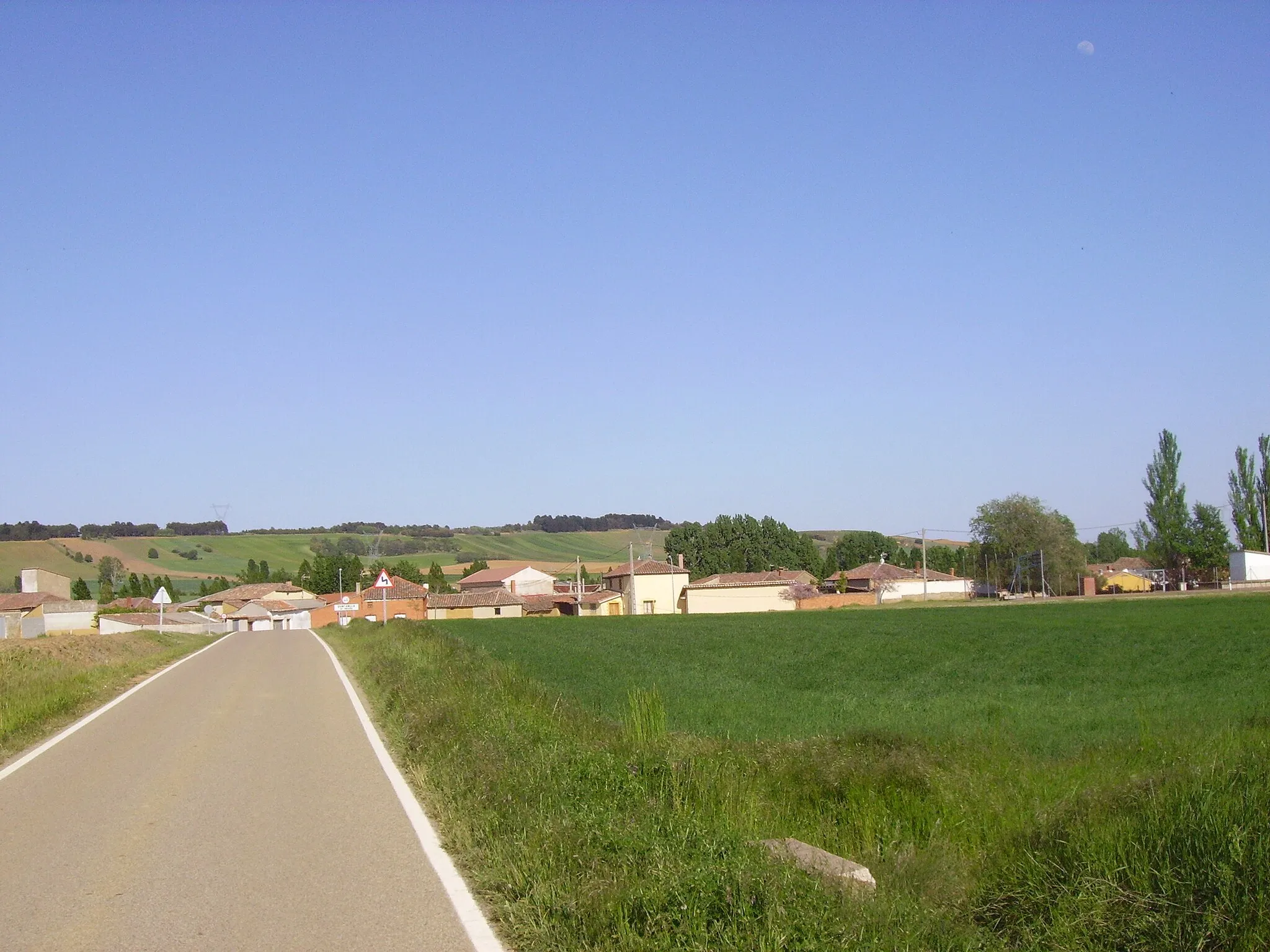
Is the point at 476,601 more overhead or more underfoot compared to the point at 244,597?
more underfoot

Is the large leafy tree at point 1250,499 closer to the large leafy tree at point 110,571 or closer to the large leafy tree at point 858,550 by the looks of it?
the large leafy tree at point 858,550

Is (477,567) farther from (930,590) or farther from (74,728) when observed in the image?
(74,728)

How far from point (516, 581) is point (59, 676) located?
373ft

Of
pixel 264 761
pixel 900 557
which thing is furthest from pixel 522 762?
pixel 900 557

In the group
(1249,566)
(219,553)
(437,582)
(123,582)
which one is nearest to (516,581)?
(437,582)

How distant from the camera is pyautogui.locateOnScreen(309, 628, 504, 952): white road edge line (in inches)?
231

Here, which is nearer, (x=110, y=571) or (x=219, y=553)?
(x=110, y=571)

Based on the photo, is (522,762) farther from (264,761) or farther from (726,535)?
(726,535)

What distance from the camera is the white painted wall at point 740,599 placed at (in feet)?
307

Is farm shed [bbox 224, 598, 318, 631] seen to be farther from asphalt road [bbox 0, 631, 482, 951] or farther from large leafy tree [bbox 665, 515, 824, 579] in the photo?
asphalt road [bbox 0, 631, 482, 951]

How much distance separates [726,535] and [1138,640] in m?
114

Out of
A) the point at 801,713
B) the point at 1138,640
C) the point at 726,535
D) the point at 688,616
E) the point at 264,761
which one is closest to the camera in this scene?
the point at 264,761

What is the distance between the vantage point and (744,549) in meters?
143

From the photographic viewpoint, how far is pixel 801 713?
57.3 ft
